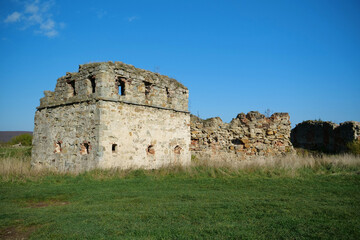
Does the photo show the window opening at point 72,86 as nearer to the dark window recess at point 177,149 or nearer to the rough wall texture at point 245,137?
the dark window recess at point 177,149

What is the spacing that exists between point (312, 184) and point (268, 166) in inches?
101

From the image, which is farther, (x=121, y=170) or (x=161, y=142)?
(x=161, y=142)

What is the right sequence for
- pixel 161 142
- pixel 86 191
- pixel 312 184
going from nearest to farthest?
1. pixel 86 191
2. pixel 312 184
3. pixel 161 142

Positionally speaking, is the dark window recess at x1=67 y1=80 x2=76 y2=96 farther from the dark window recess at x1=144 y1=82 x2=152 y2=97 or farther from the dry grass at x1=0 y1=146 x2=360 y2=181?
the dry grass at x1=0 y1=146 x2=360 y2=181

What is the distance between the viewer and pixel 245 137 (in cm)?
1449

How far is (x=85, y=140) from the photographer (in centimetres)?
1070

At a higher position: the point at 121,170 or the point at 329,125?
the point at 329,125

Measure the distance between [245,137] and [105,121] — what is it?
23.5ft

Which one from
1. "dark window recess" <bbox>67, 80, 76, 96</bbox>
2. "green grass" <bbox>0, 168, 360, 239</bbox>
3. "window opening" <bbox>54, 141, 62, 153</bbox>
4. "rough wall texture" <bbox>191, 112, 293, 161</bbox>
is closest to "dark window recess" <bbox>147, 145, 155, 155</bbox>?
"green grass" <bbox>0, 168, 360, 239</bbox>

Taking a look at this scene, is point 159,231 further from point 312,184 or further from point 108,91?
point 108,91

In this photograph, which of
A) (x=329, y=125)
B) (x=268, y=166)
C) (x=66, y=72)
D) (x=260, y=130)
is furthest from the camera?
(x=329, y=125)

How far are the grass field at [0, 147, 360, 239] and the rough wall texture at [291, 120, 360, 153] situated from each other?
6.00 m

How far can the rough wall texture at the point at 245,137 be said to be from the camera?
47.4ft

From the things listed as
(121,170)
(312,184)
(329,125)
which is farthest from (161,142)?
(329,125)
